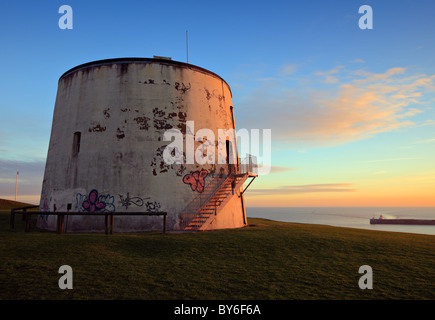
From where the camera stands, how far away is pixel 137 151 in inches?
681

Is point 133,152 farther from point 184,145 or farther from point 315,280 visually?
point 315,280

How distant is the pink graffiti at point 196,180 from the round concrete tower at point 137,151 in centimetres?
6

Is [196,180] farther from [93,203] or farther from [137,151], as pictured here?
[93,203]

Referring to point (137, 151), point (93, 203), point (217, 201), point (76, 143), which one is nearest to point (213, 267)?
point (217, 201)

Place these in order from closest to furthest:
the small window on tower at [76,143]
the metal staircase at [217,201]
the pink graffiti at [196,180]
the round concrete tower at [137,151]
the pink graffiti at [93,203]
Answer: the pink graffiti at [93,203]
the round concrete tower at [137,151]
the metal staircase at [217,201]
the pink graffiti at [196,180]
the small window on tower at [76,143]

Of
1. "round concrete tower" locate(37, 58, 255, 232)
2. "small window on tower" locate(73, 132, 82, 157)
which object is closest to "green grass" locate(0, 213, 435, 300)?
"round concrete tower" locate(37, 58, 255, 232)

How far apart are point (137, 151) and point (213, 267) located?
10245 millimetres

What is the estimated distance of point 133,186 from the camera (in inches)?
668

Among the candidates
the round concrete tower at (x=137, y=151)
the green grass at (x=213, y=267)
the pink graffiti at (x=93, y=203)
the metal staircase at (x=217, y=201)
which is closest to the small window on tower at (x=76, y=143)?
the round concrete tower at (x=137, y=151)

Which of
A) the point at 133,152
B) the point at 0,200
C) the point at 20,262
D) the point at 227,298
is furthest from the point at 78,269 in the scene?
the point at 0,200

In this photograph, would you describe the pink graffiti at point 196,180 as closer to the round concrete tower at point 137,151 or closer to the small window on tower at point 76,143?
the round concrete tower at point 137,151

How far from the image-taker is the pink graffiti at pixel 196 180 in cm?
1799

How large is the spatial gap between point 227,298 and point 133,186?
11612 mm

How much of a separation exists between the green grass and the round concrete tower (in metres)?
4.43
